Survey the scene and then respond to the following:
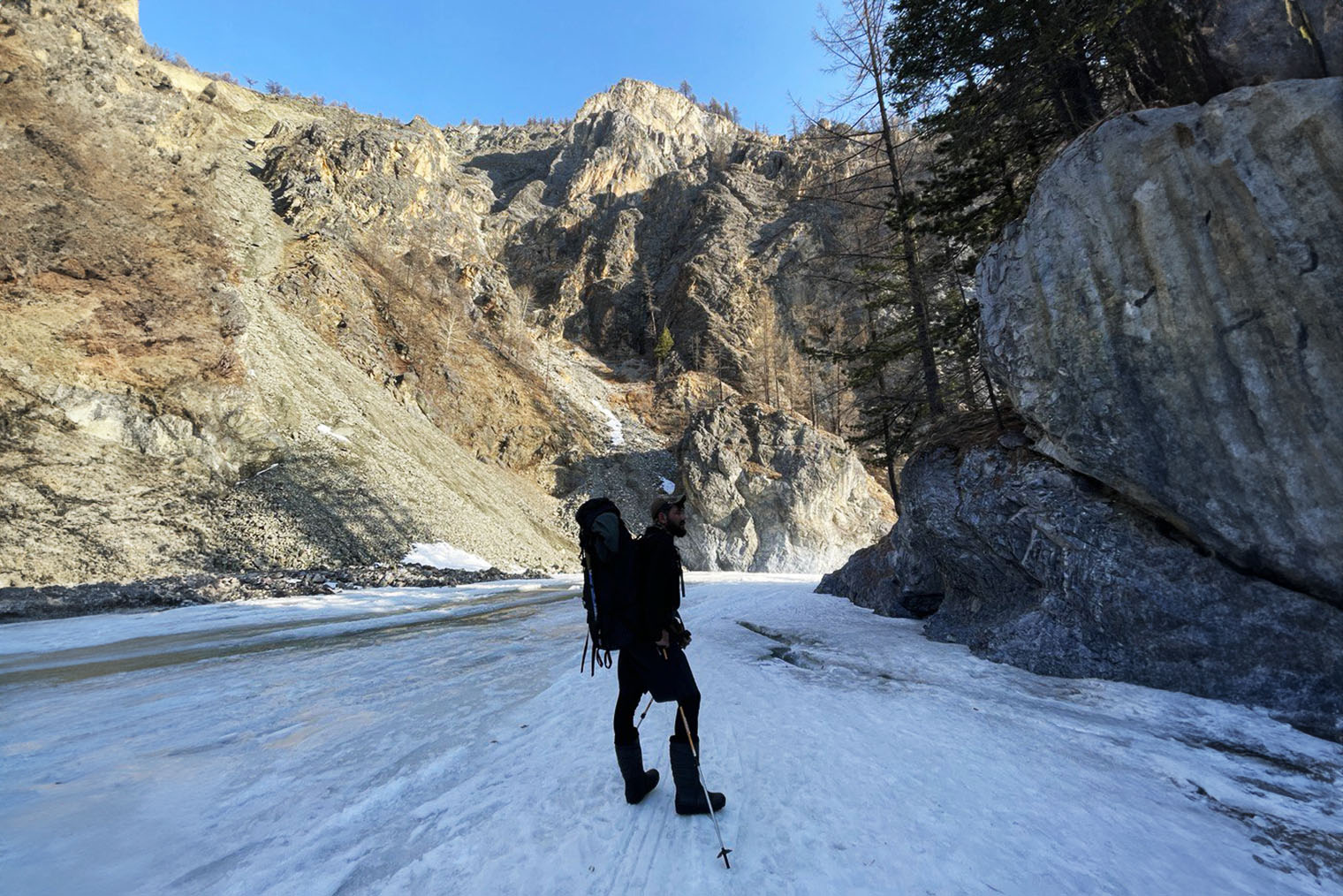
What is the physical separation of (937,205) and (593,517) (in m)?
10.6

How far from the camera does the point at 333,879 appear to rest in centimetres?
249

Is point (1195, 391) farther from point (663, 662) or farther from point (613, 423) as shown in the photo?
point (613, 423)

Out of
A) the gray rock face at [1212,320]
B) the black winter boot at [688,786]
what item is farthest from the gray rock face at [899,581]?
the black winter boot at [688,786]

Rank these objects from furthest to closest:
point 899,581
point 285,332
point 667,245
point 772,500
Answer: point 667,245 → point 772,500 → point 285,332 → point 899,581

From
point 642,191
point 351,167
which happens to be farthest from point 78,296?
point 642,191

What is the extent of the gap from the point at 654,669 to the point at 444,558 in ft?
65.9

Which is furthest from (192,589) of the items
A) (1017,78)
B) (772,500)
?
(772,500)

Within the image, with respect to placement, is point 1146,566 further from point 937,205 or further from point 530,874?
point 937,205

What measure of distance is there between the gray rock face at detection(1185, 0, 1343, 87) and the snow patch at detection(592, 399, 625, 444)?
3924 centimetres

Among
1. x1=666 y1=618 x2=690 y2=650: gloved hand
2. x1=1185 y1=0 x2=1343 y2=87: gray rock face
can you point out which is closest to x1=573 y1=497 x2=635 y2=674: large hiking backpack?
x1=666 y1=618 x2=690 y2=650: gloved hand

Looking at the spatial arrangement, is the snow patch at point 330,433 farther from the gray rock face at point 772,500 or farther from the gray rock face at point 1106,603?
the gray rock face at point 1106,603

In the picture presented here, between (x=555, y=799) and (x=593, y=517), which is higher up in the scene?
(x=593, y=517)

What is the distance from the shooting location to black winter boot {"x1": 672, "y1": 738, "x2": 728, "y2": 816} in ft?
10.3

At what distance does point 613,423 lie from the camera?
153 ft
